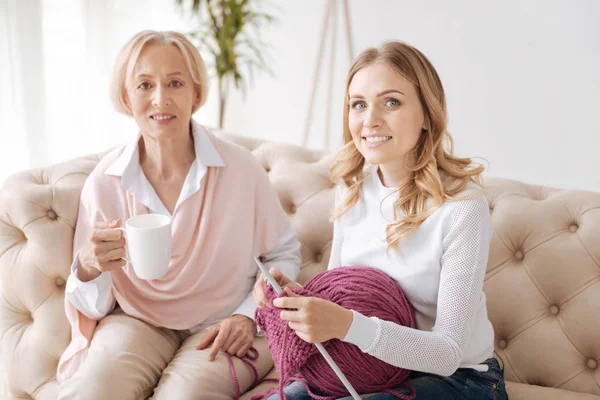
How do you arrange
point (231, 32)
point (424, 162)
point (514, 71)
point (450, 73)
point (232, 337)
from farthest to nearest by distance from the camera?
point (231, 32) < point (450, 73) < point (514, 71) < point (232, 337) < point (424, 162)

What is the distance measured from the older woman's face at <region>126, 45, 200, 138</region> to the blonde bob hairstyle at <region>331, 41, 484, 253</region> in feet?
1.55

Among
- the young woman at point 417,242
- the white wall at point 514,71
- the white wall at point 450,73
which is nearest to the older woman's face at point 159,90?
the young woman at point 417,242

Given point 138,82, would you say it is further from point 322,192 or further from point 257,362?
point 257,362

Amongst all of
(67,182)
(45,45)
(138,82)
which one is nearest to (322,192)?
(138,82)

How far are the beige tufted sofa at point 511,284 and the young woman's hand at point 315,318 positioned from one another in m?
0.48

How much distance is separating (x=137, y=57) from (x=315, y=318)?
2.85 ft

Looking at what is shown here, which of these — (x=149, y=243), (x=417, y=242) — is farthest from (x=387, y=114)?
(x=149, y=243)

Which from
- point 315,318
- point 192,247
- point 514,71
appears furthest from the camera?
point 514,71

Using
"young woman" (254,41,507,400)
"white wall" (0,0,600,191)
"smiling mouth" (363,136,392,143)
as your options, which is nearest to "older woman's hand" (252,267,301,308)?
"young woman" (254,41,507,400)

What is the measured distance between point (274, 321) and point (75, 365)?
61 centimetres

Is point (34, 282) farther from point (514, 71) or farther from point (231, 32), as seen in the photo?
point (514, 71)

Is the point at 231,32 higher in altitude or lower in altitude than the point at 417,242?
higher

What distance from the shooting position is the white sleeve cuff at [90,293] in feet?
5.13

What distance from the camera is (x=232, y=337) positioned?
5.16 feet
